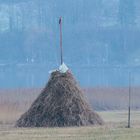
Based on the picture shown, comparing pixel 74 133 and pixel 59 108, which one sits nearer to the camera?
pixel 74 133

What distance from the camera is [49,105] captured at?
28422 mm

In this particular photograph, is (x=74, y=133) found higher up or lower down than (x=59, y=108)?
lower down

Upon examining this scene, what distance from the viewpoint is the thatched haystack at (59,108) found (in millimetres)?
28516

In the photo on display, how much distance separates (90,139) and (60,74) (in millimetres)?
5722

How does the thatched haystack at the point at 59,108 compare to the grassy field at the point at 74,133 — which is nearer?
the grassy field at the point at 74,133

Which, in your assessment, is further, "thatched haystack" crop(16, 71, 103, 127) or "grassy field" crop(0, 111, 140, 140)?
"thatched haystack" crop(16, 71, 103, 127)

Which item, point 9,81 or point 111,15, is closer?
point 9,81

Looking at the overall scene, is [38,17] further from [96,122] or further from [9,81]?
[96,122]

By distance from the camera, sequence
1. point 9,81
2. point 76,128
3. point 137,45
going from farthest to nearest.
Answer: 1. point 137,45
2. point 9,81
3. point 76,128

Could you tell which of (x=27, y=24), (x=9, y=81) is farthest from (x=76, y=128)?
(x=27, y=24)

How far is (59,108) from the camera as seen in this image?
2853 centimetres

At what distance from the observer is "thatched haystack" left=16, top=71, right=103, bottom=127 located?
93.6 feet

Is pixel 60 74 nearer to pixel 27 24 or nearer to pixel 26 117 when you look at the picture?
pixel 26 117

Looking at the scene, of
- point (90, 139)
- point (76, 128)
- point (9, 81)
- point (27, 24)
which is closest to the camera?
point (90, 139)
